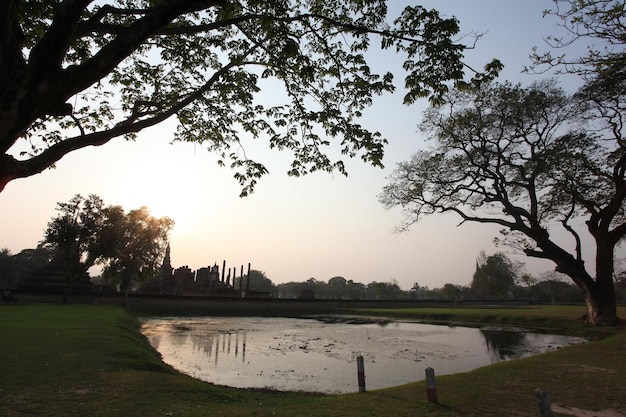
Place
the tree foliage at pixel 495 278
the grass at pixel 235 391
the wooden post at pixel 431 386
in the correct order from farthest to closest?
1. the tree foliage at pixel 495 278
2. the wooden post at pixel 431 386
3. the grass at pixel 235 391

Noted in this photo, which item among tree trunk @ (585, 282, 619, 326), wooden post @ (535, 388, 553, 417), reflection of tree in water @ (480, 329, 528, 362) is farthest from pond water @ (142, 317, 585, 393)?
wooden post @ (535, 388, 553, 417)

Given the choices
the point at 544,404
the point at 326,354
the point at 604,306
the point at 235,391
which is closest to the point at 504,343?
the point at 604,306

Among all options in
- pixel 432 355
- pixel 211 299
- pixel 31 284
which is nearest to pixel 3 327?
pixel 432 355

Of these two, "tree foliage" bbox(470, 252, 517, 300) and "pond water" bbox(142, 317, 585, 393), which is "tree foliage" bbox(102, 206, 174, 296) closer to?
"pond water" bbox(142, 317, 585, 393)

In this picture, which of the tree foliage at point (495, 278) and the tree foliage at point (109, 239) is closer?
the tree foliage at point (109, 239)

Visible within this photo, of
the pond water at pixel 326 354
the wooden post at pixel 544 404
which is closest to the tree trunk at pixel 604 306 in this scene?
the pond water at pixel 326 354

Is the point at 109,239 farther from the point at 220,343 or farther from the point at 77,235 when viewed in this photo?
the point at 220,343

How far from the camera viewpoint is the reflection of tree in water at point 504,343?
17125mm

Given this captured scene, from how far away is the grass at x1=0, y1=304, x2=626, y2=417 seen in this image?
677 cm

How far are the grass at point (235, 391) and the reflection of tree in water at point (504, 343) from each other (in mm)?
5006

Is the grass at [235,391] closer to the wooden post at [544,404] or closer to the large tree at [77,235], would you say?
the wooden post at [544,404]

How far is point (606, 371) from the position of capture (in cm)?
1033

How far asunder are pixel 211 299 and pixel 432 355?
122ft

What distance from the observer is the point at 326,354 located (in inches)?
667
